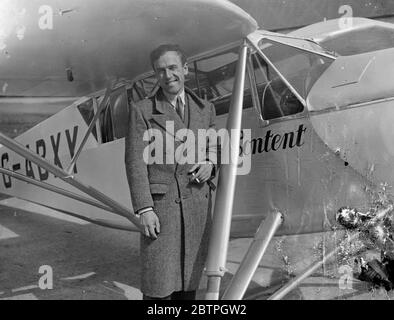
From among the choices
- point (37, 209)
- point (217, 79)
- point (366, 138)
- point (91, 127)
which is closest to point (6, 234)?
point (37, 209)

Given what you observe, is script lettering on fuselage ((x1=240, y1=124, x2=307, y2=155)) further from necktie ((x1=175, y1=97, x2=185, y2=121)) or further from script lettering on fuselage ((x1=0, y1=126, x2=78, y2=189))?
script lettering on fuselage ((x1=0, y1=126, x2=78, y2=189))

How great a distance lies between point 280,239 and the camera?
2.11 metres

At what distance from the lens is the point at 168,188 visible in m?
1.75

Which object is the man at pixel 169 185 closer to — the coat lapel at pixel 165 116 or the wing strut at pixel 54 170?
the coat lapel at pixel 165 116

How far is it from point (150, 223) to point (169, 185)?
0.14 metres

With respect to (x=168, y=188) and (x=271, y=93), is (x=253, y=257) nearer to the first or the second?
(x=168, y=188)

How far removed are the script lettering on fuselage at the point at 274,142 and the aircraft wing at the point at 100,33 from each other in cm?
43

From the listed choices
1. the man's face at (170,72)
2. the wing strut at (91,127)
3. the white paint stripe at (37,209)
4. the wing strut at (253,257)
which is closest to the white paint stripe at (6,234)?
the white paint stripe at (37,209)

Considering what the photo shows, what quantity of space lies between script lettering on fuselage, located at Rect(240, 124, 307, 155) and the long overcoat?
383mm

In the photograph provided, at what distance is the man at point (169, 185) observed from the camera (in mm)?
1700

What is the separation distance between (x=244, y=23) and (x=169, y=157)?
62cm
